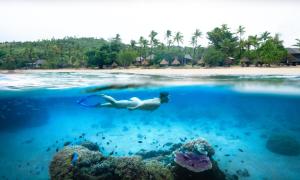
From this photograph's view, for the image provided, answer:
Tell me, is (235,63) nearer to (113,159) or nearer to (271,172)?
(271,172)

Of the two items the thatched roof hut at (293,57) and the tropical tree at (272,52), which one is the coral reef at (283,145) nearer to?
the tropical tree at (272,52)

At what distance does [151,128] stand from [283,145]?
5.15 meters

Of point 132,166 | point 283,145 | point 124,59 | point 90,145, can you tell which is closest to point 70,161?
point 90,145

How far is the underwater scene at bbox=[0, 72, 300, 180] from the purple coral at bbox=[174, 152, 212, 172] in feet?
0.09

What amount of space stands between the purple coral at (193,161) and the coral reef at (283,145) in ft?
12.1

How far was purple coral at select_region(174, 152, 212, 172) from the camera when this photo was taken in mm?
7841

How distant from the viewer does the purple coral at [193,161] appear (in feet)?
25.7

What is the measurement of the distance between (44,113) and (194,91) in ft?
20.1

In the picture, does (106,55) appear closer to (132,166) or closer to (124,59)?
(124,59)

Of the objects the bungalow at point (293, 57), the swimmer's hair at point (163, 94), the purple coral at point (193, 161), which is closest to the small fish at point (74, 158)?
the purple coral at point (193, 161)

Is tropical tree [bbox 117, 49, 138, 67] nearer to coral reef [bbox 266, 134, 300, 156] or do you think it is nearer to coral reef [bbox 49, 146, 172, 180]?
coral reef [bbox 266, 134, 300, 156]

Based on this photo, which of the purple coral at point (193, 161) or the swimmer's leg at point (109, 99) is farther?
the swimmer's leg at point (109, 99)

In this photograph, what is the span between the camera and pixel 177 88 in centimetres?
1105

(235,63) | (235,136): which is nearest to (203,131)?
(235,136)
